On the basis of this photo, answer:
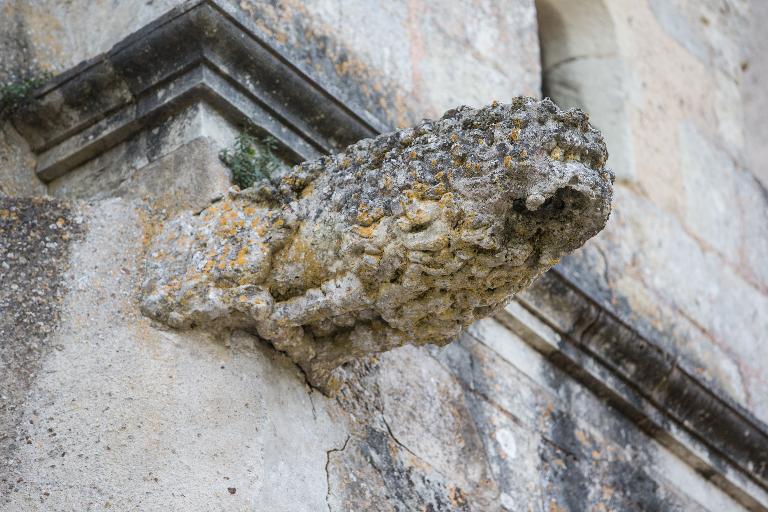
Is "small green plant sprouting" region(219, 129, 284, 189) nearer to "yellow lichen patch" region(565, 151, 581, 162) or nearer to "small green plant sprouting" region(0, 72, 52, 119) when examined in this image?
"small green plant sprouting" region(0, 72, 52, 119)

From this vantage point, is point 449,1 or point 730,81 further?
point 730,81

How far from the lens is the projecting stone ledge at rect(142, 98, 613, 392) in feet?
9.35

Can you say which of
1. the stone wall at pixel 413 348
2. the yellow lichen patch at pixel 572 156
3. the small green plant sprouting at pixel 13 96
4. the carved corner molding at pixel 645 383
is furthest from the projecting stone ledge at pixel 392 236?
the carved corner molding at pixel 645 383

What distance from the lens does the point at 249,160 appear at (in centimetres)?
346

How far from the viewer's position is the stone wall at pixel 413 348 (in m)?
3.02

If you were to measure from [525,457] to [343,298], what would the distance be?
112 centimetres

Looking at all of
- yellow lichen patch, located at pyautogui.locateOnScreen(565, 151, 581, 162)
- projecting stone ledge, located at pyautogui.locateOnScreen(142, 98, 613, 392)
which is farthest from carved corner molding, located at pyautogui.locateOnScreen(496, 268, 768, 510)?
yellow lichen patch, located at pyautogui.locateOnScreen(565, 151, 581, 162)

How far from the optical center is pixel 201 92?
351 cm

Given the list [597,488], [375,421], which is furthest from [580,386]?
[375,421]

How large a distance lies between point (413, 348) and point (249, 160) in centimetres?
67

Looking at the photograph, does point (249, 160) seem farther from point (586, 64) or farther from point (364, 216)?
point (586, 64)

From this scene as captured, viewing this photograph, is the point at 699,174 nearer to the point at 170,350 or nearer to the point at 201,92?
the point at 201,92

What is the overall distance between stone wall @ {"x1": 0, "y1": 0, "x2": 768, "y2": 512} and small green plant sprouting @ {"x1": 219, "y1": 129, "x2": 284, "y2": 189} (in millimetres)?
57

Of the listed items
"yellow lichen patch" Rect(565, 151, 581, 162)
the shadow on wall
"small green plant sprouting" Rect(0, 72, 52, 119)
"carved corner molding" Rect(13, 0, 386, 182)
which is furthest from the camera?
the shadow on wall
